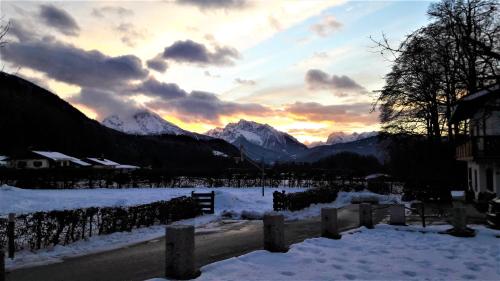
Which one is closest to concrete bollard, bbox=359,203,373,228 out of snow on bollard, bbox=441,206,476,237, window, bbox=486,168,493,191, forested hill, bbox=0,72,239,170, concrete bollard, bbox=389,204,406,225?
concrete bollard, bbox=389,204,406,225

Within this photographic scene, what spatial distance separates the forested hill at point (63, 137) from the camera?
99731 millimetres

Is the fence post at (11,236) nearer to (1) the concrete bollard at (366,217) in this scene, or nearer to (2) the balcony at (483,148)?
(1) the concrete bollard at (366,217)

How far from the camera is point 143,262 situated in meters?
11.5

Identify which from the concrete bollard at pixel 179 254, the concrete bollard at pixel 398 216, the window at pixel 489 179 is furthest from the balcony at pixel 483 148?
the concrete bollard at pixel 179 254

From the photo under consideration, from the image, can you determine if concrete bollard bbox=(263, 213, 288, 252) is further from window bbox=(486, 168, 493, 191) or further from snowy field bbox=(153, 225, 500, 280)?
window bbox=(486, 168, 493, 191)

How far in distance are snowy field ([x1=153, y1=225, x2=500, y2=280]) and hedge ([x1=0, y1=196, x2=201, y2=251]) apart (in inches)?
275

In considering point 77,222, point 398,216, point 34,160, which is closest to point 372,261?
point 398,216

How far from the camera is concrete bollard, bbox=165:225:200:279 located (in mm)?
8148

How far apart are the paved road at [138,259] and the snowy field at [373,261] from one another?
194cm

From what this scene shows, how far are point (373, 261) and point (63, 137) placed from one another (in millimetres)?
110249

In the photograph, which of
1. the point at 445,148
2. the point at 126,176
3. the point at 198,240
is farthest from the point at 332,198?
the point at 126,176

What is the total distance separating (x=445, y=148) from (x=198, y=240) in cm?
3623

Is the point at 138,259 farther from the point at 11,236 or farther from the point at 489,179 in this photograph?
the point at 489,179

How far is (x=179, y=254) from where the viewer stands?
8.16 metres
